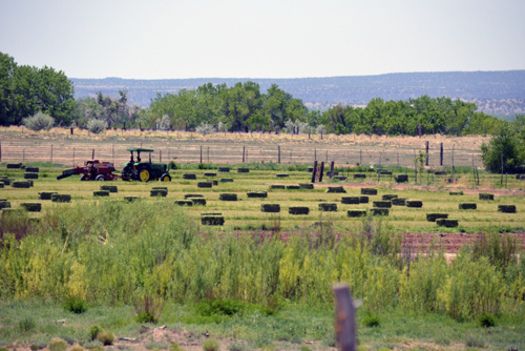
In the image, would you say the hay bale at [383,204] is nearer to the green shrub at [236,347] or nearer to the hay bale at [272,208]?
the hay bale at [272,208]

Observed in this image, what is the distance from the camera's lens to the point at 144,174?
4469cm

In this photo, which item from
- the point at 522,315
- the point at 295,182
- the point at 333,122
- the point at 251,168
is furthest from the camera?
the point at 333,122

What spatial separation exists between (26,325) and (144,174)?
104ft

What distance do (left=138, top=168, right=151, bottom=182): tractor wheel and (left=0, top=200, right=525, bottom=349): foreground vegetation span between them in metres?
24.5

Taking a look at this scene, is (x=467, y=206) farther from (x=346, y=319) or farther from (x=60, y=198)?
(x=346, y=319)

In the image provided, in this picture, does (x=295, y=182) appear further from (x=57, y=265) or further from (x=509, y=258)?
(x=57, y=265)

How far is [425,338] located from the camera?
13.6 m

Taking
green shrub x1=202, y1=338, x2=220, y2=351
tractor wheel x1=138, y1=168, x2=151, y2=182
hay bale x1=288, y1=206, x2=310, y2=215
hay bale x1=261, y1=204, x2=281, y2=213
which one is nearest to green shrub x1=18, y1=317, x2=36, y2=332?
green shrub x1=202, y1=338, x2=220, y2=351

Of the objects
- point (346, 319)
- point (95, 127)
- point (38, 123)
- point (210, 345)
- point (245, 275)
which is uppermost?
point (38, 123)

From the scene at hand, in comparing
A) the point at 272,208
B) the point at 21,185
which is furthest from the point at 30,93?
the point at 272,208

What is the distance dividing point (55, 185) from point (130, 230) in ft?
74.1

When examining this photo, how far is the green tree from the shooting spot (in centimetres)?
5838

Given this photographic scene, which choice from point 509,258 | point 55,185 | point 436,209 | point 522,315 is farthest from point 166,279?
point 55,185

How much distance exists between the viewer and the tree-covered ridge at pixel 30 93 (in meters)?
111
